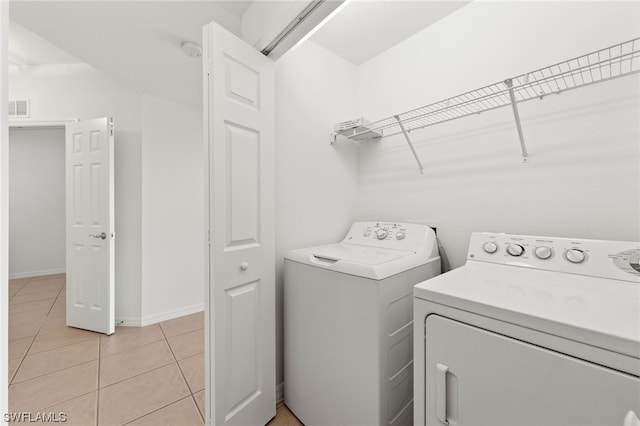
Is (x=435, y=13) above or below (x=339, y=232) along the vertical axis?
above

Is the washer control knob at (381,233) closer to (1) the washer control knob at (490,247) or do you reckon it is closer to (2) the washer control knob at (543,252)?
(1) the washer control knob at (490,247)

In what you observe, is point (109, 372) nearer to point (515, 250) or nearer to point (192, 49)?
point (192, 49)

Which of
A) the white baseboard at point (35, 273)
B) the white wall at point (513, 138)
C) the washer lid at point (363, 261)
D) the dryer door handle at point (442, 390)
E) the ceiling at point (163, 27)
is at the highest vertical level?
the ceiling at point (163, 27)

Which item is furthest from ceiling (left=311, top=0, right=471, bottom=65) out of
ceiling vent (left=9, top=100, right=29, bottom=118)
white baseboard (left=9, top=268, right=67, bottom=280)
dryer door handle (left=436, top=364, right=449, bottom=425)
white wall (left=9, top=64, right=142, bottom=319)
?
white baseboard (left=9, top=268, right=67, bottom=280)

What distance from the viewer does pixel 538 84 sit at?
4.22ft

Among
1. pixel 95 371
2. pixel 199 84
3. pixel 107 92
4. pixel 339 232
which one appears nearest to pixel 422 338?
pixel 339 232

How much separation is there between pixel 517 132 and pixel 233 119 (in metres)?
1.54

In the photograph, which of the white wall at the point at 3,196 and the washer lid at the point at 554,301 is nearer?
the white wall at the point at 3,196

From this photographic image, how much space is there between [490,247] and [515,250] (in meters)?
0.10

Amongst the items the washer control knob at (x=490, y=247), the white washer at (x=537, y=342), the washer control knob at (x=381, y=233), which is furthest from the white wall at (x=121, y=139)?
the washer control knob at (x=490, y=247)

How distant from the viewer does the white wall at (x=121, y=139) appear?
8.79 feet

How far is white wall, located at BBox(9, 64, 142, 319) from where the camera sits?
2.68 meters

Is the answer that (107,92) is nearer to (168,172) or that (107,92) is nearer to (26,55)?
(26,55)

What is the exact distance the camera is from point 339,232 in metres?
2.04
